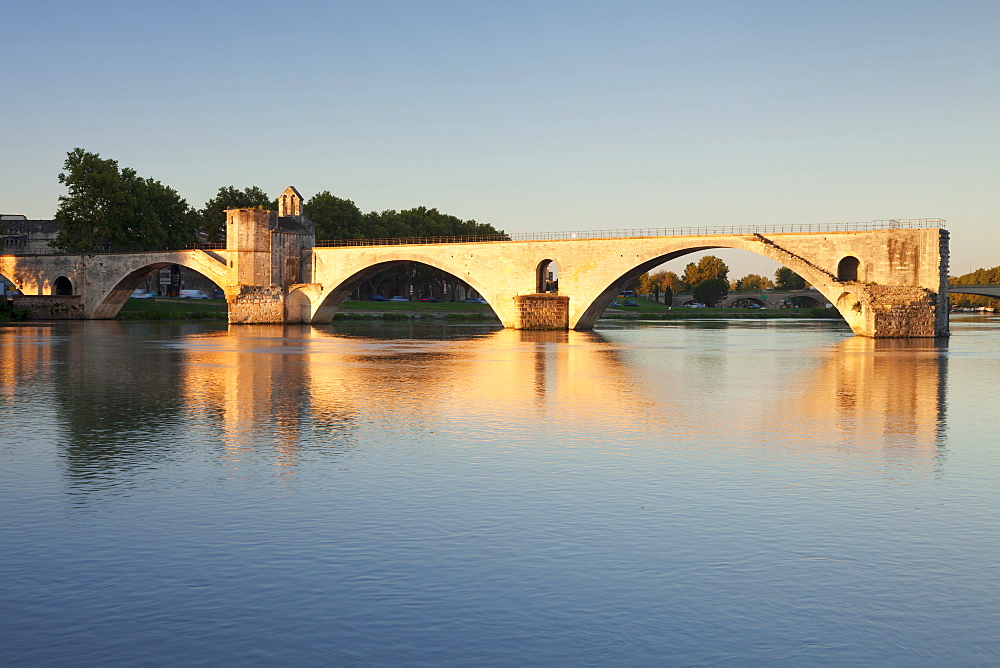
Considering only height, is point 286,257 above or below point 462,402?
above

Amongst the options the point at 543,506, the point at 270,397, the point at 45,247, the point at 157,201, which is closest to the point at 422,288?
the point at 157,201

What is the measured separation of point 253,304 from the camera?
76375 millimetres

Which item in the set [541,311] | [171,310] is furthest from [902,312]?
[171,310]

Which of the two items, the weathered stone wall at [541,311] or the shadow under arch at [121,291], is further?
the shadow under arch at [121,291]

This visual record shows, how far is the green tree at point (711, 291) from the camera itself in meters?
163

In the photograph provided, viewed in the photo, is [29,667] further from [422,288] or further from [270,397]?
[422,288]

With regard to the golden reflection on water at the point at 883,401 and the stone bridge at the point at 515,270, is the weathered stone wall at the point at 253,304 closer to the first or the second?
the stone bridge at the point at 515,270

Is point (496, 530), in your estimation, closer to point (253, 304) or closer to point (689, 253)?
point (689, 253)

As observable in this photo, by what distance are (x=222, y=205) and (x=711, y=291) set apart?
3433 inches

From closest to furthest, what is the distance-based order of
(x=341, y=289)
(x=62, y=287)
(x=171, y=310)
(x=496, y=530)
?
(x=496, y=530), (x=341, y=289), (x=171, y=310), (x=62, y=287)

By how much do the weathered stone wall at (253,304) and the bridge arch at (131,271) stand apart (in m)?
2.53

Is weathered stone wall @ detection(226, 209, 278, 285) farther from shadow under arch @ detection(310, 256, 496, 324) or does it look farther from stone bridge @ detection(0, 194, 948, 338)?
shadow under arch @ detection(310, 256, 496, 324)

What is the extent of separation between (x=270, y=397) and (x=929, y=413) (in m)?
13.7

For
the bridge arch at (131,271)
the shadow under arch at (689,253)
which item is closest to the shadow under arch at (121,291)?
the bridge arch at (131,271)
